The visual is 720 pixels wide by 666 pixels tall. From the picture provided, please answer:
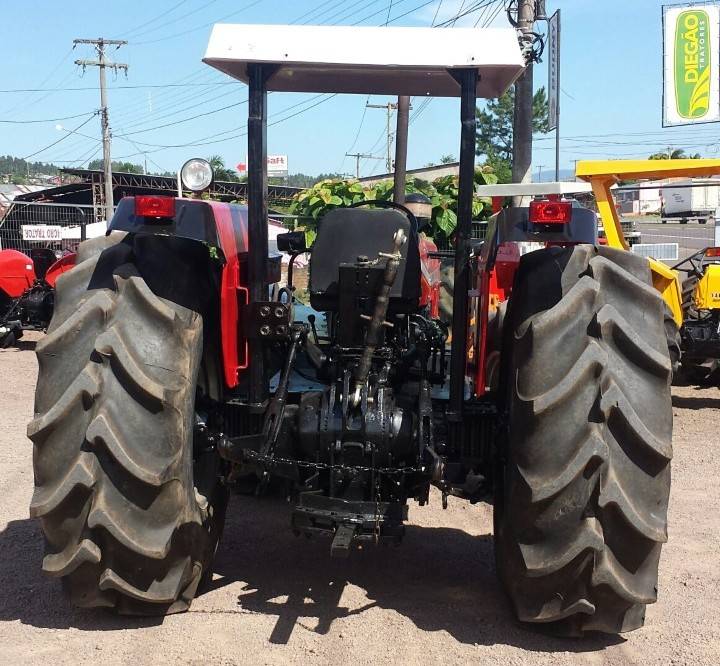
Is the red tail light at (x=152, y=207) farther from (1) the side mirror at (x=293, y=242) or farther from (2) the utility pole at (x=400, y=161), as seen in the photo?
(2) the utility pole at (x=400, y=161)

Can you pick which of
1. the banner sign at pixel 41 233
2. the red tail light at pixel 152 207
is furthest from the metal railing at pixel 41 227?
the red tail light at pixel 152 207

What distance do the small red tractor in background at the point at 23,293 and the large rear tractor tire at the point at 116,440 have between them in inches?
411

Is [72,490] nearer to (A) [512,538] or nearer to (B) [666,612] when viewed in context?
(A) [512,538]

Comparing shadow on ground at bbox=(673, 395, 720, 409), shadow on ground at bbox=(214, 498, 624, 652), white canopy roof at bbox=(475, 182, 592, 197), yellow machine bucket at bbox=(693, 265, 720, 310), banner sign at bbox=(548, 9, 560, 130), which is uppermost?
banner sign at bbox=(548, 9, 560, 130)

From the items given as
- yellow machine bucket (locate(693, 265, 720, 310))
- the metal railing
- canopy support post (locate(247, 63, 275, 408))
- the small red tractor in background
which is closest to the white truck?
the metal railing

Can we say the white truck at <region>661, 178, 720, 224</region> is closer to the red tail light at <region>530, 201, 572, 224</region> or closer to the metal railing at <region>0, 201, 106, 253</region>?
the metal railing at <region>0, 201, 106, 253</region>

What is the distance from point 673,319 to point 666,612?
4.56m

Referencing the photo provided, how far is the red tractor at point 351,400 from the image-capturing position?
321 cm

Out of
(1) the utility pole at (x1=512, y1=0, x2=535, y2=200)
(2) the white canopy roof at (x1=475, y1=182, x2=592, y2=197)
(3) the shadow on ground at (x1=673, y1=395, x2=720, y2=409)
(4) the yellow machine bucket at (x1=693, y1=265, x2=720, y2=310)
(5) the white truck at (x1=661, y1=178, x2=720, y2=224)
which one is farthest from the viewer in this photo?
(5) the white truck at (x1=661, y1=178, x2=720, y2=224)

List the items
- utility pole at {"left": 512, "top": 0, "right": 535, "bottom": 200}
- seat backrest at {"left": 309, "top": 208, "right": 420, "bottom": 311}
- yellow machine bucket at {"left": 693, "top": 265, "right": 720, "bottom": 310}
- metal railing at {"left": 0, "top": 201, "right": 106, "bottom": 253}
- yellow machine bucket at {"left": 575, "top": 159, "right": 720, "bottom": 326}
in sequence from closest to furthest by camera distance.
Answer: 1. seat backrest at {"left": 309, "top": 208, "right": 420, "bottom": 311}
2. yellow machine bucket at {"left": 575, "top": 159, "right": 720, "bottom": 326}
3. yellow machine bucket at {"left": 693, "top": 265, "right": 720, "bottom": 310}
4. utility pole at {"left": 512, "top": 0, "right": 535, "bottom": 200}
5. metal railing at {"left": 0, "top": 201, "right": 106, "bottom": 253}

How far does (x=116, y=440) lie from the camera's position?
321 cm

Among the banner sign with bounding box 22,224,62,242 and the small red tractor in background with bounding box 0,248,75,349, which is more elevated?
the banner sign with bounding box 22,224,62,242

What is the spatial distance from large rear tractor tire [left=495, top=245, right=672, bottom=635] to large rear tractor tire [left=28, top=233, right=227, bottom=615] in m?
1.31

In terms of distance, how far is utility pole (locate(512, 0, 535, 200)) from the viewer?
1238 centimetres
